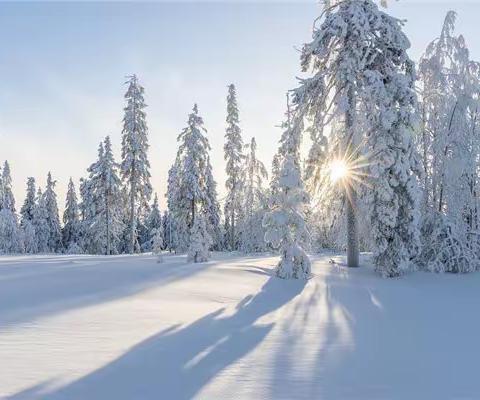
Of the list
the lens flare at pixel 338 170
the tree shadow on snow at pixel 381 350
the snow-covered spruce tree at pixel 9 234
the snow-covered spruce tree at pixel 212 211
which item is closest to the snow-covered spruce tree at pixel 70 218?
the snow-covered spruce tree at pixel 9 234

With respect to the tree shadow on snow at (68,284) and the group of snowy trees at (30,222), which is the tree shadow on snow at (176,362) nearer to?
the tree shadow on snow at (68,284)

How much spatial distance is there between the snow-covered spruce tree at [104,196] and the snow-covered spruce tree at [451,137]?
29.5 m

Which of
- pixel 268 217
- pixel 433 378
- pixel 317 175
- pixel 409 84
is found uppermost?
pixel 409 84

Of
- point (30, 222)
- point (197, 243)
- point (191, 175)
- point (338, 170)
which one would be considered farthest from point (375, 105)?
point (30, 222)

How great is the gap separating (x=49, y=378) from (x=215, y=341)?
277 centimetres

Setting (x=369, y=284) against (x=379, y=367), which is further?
(x=369, y=284)

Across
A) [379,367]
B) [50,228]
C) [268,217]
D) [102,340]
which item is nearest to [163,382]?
[102,340]

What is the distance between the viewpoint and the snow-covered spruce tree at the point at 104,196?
42500 millimetres

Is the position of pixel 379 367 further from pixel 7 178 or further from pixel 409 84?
pixel 7 178

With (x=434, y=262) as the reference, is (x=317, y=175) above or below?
above

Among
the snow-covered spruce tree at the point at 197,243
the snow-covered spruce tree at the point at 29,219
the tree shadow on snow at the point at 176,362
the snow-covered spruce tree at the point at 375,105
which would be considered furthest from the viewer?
the snow-covered spruce tree at the point at 29,219

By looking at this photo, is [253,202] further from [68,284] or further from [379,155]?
[68,284]

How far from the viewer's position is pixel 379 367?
244 inches

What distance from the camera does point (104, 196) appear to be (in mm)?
42969
